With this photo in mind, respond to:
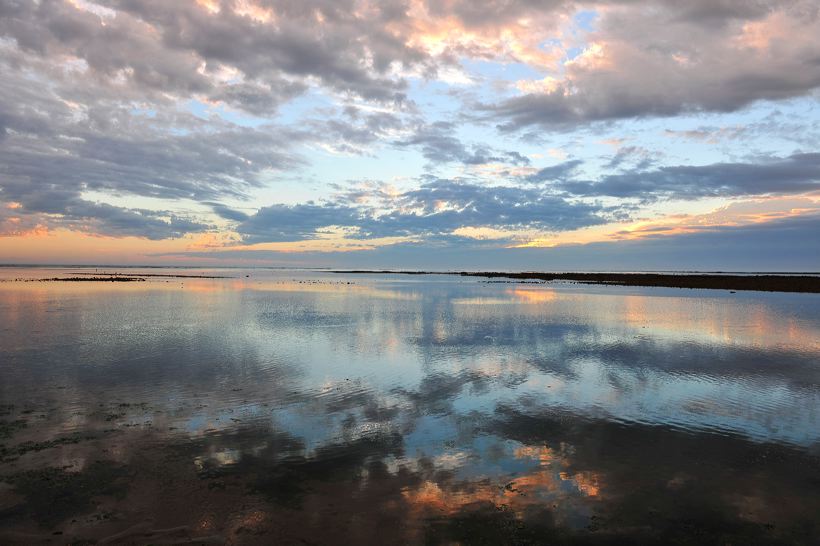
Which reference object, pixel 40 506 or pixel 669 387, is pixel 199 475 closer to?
pixel 40 506

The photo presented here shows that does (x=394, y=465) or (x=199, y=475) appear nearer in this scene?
(x=199, y=475)

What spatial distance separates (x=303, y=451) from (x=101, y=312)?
35237 millimetres

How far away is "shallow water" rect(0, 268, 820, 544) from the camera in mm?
7945

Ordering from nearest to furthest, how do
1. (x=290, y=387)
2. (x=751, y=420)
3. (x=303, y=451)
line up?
(x=303, y=451), (x=751, y=420), (x=290, y=387)

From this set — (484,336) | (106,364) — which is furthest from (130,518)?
(484,336)

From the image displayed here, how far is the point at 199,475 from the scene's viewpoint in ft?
31.3

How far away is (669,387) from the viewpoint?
56.0 feet

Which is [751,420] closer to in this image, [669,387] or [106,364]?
[669,387]

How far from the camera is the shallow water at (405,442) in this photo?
7.95m

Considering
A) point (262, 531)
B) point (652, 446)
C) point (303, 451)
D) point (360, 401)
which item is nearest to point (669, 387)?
point (652, 446)

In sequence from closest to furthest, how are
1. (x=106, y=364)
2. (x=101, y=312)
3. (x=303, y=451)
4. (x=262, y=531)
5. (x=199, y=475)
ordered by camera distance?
(x=262, y=531) < (x=199, y=475) < (x=303, y=451) < (x=106, y=364) < (x=101, y=312)

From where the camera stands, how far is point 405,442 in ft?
37.9

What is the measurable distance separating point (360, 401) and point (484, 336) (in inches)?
603

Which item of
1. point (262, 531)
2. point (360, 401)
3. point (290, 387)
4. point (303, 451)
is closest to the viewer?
point (262, 531)
